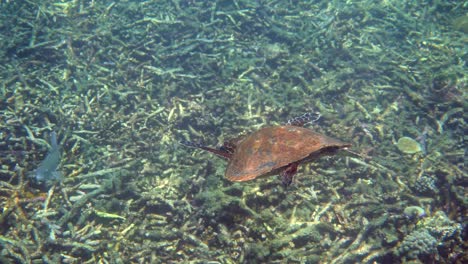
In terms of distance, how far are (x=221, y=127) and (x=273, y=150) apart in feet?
7.90

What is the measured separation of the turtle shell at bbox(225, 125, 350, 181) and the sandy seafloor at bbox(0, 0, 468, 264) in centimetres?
56

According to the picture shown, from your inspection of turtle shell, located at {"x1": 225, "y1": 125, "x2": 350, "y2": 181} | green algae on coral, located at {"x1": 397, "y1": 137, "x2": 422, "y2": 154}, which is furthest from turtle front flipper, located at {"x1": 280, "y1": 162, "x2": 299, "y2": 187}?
green algae on coral, located at {"x1": 397, "y1": 137, "x2": 422, "y2": 154}

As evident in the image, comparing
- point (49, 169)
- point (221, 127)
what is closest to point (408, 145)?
point (221, 127)

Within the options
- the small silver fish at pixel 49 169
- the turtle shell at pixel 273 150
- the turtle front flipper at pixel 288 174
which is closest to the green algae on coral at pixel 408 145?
the turtle shell at pixel 273 150

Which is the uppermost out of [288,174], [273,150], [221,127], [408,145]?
[273,150]

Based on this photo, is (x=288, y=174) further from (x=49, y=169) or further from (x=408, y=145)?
(x=49, y=169)

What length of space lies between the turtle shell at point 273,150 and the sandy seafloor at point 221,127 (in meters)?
0.56

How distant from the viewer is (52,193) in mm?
4305

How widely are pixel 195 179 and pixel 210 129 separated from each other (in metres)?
1.20

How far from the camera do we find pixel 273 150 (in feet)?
9.48

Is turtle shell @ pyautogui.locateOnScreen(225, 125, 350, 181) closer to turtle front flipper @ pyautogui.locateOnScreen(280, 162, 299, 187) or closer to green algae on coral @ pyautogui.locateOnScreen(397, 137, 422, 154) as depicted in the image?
turtle front flipper @ pyautogui.locateOnScreen(280, 162, 299, 187)

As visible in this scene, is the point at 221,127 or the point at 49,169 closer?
the point at 49,169

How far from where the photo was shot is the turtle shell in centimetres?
277

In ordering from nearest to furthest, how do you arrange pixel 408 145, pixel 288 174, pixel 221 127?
pixel 288 174 → pixel 408 145 → pixel 221 127
